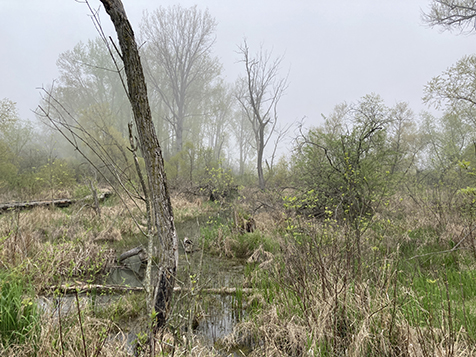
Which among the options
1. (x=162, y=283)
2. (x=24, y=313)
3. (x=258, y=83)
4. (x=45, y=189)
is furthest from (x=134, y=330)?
(x=258, y=83)

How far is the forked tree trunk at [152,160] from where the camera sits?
8.03 feet

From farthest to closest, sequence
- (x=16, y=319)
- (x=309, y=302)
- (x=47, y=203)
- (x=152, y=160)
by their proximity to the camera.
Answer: (x=47, y=203) < (x=152, y=160) < (x=16, y=319) < (x=309, y=302)

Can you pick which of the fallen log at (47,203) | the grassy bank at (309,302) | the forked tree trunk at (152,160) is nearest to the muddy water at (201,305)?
the grassy bank at (309,302)

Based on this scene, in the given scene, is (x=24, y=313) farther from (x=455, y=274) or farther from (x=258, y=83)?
(x=258, y=83)

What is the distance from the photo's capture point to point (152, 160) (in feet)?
8.82

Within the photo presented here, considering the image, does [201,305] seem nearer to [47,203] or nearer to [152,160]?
[152,160]

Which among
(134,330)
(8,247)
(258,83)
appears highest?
(258,83)

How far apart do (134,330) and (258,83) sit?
16028mm

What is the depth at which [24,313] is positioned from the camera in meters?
2.49

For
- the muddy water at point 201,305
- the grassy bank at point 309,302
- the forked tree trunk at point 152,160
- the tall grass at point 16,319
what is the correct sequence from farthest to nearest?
the muddy water at point 201,305 → the forked tree trunk at point 152,160 → the tall grass at point 16,319 → the grassy bank at point 309,302

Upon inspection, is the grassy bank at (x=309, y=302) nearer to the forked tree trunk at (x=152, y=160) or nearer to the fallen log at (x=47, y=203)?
the forked tree trunk at (x=152, y=160)

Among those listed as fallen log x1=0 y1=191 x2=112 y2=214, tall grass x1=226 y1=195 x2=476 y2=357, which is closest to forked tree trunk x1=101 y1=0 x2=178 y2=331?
tall grass x1=226 y1=195 x2=476 y2=357

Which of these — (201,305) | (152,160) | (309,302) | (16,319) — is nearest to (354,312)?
(309,302)

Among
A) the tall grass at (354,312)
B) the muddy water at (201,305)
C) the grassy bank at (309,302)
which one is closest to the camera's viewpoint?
the tall grass at (354,312)
